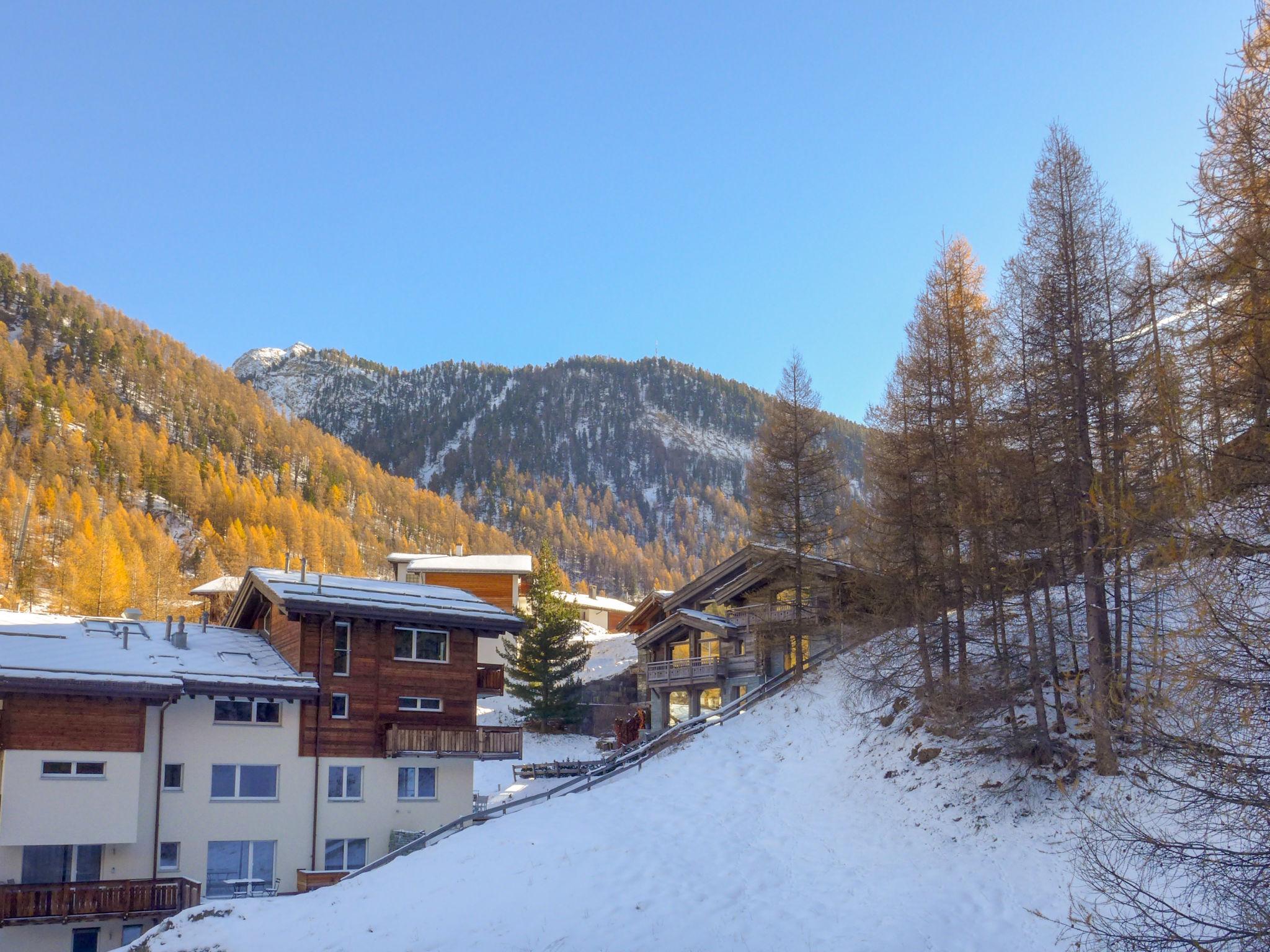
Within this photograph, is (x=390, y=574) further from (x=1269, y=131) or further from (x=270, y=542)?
(x=1269, y=131)

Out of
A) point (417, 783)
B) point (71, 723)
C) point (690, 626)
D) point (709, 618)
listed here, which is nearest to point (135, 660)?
point (71, 723)

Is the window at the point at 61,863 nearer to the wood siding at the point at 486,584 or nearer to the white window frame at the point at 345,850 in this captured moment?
the white window frame at the point at 345,850

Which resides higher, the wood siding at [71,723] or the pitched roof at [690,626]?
the pitched roof at [690,626]

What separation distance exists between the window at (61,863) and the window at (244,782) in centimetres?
330

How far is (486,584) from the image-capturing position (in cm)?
6825

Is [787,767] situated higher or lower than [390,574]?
lower

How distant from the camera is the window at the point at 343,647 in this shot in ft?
98.2

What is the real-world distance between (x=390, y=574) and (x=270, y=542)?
2070 inches

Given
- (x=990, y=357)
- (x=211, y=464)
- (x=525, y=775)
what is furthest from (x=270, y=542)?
(x=990, y=357)

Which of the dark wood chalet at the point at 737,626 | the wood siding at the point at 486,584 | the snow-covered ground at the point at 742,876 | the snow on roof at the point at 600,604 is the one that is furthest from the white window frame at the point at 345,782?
the snow on roof at the point at 600,604

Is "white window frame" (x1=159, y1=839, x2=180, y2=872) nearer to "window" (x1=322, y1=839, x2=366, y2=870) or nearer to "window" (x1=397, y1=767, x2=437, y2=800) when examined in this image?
"window" (x1=322, y1=839, x2=366, y2=870)

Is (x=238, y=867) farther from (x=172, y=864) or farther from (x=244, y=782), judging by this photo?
(x=244, y=782)

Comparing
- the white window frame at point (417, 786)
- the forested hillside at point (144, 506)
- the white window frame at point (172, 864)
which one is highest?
the forested hillside at point (144, 506)

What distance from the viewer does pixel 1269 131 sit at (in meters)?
9.78
